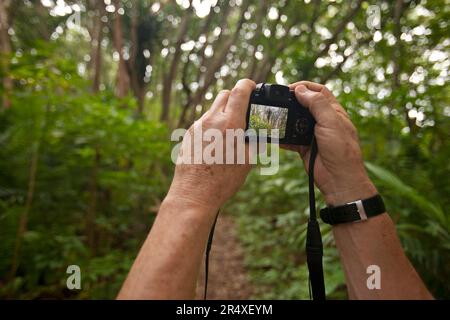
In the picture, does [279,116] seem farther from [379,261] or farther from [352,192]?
[379,261]

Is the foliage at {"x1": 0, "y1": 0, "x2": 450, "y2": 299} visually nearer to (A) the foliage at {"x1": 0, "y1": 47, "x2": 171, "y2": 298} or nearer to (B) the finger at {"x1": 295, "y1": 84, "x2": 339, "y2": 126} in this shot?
(A) the foliage at {"x1": 0, "y1": 47, "x2": 171, "y2": 298}

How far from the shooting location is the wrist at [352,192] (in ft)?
3.10

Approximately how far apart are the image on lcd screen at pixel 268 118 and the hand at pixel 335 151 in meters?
0.09

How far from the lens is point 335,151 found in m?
0.98

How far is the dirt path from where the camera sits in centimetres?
311

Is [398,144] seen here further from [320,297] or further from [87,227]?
[87,227]

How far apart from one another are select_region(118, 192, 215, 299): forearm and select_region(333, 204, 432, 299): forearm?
0.48 meters

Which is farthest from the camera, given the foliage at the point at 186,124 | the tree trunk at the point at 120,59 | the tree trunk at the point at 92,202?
the tree trunk at the point at 120,59

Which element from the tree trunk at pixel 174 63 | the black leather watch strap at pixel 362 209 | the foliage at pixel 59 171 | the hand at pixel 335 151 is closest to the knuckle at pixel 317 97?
the hand at pixel 335 151

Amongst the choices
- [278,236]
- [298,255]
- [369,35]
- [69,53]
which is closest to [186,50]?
[369,35]

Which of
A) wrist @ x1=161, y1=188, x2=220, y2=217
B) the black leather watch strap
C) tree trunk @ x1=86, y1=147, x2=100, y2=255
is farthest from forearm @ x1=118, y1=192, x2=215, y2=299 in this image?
tree trunk @ x1=86, y1=147, x2=100, y2=255

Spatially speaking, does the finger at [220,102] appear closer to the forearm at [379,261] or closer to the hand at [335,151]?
the hand at [335,151]

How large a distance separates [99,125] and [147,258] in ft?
7.10

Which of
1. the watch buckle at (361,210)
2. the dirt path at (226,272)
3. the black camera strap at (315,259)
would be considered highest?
the watch buckle at (361,210)
